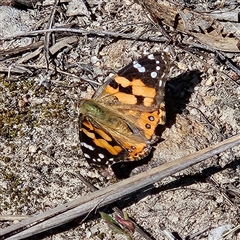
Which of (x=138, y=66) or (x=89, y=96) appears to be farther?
(x=89, y=96)

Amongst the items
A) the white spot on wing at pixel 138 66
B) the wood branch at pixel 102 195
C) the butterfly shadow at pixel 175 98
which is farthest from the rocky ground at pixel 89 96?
the white spot on wing at pixel 138 66

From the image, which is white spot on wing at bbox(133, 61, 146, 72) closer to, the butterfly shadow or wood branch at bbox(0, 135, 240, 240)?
the butterfly shadow

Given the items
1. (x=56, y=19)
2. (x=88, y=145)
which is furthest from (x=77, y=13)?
(x=88, y=145)

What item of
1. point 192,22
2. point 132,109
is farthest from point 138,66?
point 192,22

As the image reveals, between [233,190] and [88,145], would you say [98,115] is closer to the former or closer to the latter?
[88,145]

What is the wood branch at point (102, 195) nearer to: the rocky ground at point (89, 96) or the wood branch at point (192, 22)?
the rocky ground at point (89, 96)

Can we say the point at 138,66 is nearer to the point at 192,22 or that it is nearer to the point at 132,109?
the point at 132,109
